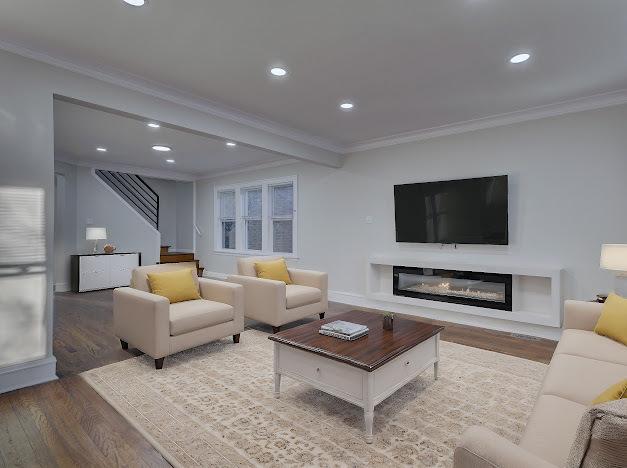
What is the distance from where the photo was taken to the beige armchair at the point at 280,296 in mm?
3980

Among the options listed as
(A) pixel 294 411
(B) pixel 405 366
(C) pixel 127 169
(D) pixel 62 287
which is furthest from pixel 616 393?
(C) pixel 127 169

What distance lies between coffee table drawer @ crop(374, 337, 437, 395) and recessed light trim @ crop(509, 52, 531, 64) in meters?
2.30

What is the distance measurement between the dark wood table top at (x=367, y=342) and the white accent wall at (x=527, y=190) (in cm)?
214

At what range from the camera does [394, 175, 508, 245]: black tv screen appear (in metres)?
4.20

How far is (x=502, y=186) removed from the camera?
415 cm

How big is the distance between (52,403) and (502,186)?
15.4ft

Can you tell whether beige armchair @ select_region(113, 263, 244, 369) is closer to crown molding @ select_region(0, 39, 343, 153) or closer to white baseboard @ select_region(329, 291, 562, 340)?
crown molding @ select_region(0, 39, 343, 153)

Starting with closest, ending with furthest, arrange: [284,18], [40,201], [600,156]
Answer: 1. [284,18]
2. [40,201]
3. [600,156]

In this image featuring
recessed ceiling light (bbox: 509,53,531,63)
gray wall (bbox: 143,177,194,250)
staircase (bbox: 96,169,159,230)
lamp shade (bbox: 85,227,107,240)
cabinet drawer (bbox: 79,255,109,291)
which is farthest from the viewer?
gray wall (bbox: 143,177,194,250)

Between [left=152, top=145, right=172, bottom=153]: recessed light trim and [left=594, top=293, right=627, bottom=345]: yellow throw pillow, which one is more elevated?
[left=152, top=145, right=172, bottom=153]: recessed light trim

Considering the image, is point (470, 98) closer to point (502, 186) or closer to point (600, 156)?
point (502, 186)

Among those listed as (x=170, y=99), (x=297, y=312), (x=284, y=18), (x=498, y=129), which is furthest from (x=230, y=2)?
(x=498, y=129)

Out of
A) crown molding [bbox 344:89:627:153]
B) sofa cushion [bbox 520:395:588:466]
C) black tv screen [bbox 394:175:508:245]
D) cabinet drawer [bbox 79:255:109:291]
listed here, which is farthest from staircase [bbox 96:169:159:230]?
sofa cushion [bbox 520:395:588:466]

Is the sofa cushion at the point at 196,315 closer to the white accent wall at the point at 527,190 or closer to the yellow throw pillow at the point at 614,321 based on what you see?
the white accent wall at the point at 527,190
